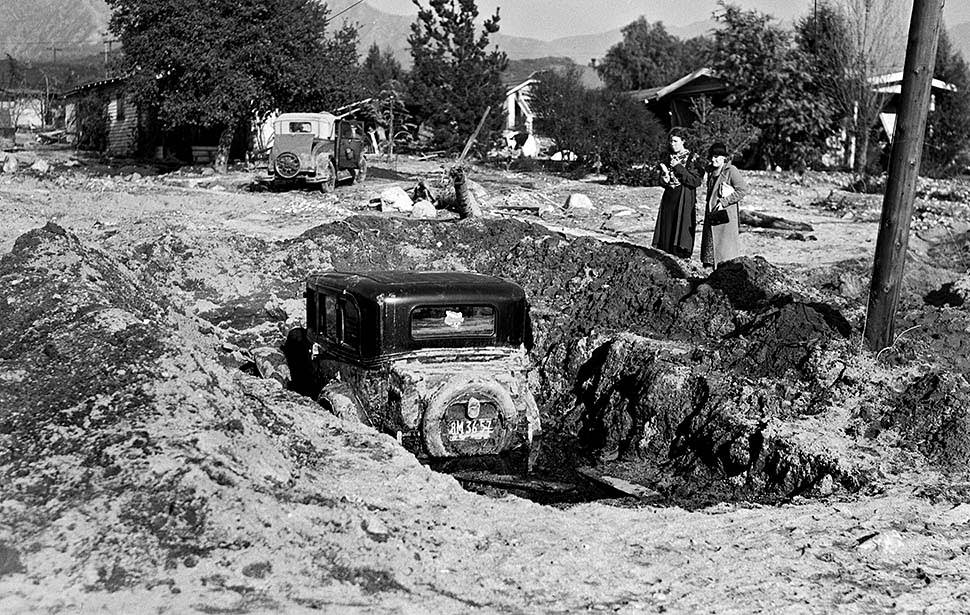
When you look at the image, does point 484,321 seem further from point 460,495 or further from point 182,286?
point 182,286

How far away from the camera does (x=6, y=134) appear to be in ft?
143

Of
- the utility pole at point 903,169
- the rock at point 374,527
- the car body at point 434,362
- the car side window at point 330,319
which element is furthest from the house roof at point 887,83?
the rock at point 374,527

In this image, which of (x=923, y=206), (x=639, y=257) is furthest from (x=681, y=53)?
(x=639, y=257)

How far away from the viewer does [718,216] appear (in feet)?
34.7

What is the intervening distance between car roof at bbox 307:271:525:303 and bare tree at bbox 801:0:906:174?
2324 cm

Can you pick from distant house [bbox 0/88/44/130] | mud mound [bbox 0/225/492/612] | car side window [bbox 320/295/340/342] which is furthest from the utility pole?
distant house [bbox 0/88/44/130]

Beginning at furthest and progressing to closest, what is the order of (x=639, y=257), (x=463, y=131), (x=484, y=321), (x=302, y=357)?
(x=463, y=131)
(x=639, y=257)
(x=302, y=357)
(x=484, y=321)

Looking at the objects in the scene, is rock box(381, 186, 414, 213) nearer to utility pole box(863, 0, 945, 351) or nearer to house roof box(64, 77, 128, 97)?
utility pole box(863, 0, 945, 351)

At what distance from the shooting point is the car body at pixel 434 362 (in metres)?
→ 6.89

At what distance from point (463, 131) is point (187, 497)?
29.3 metres

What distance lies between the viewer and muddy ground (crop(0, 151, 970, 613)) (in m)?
4.32

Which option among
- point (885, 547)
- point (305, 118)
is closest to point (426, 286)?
point (885, 547)

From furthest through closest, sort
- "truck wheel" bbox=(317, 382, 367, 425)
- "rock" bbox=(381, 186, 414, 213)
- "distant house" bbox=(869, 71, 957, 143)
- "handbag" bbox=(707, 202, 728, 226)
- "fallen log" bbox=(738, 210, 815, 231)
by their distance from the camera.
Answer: "distant house" bbox=(869, 71, 957, 143) → "rock" bbox=(381, 186, 414, 213) → "fallen log" bbox=(738, 210, 815, 231) → "handbag" bbox=(707, 202, 728, 226) → "truck wheel" bbox=(317, 382, 367, 425)

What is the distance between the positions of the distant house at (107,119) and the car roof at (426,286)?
93.0 ft
